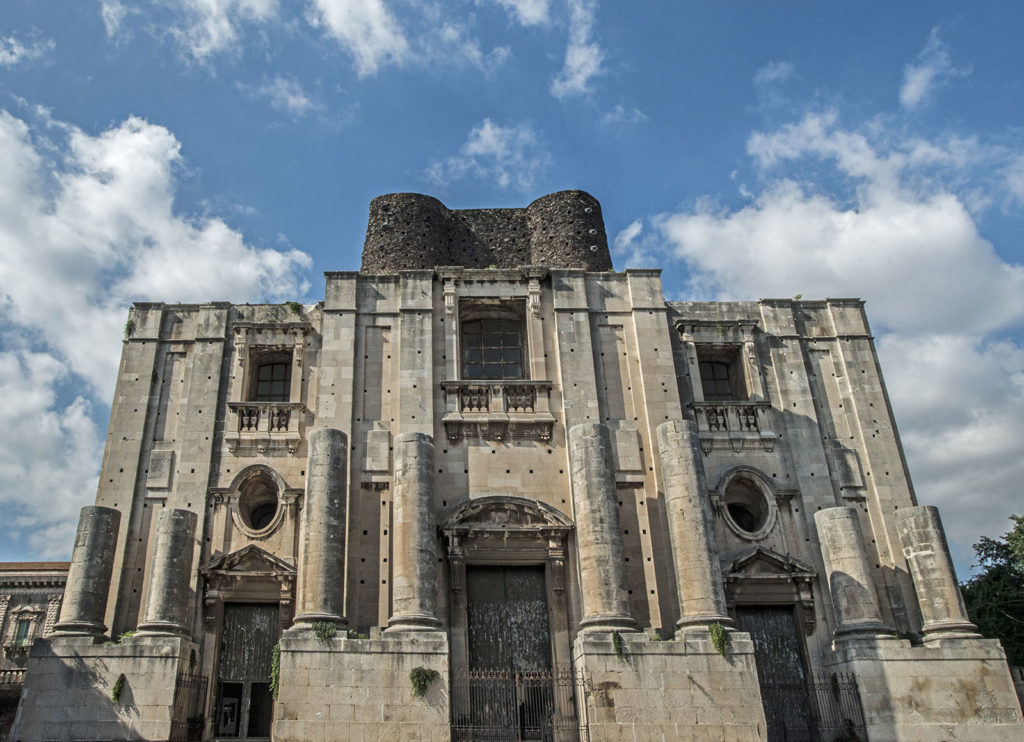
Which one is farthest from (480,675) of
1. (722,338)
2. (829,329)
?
(829,329)

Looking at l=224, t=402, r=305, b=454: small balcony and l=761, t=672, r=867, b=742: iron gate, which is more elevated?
l=224, t=402, r=305, b=454: small balcony

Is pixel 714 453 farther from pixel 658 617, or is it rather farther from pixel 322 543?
pixel 322 543

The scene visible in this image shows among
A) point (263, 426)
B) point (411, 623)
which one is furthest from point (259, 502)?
point (411, 623)

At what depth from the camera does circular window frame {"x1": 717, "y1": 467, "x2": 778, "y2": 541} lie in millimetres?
19672

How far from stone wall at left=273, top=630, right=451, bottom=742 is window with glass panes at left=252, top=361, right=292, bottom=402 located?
747 cm

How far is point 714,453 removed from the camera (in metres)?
20.6

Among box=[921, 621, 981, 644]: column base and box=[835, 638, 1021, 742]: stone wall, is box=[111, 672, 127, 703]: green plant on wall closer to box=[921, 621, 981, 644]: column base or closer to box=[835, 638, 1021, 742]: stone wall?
box=[835, 638, 1021, 742]: stone wall

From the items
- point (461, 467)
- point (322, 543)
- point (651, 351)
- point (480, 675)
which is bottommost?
point (480, 675)

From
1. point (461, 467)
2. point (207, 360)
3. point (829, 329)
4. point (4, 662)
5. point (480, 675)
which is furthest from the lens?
point (4, 662)

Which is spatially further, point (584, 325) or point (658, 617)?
point (584, 325)

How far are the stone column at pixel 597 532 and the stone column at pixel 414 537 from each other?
3177mm

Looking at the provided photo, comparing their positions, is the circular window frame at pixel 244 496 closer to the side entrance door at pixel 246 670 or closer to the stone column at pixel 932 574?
the side entrance door at pixel 246 670

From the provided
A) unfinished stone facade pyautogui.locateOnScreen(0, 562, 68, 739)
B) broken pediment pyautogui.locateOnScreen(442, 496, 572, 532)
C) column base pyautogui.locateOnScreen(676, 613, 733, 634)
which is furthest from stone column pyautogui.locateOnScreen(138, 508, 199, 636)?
unfinished stone facade pyautogui.locateOnScreen(0, 562, 68, 739)

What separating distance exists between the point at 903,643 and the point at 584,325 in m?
10.3
